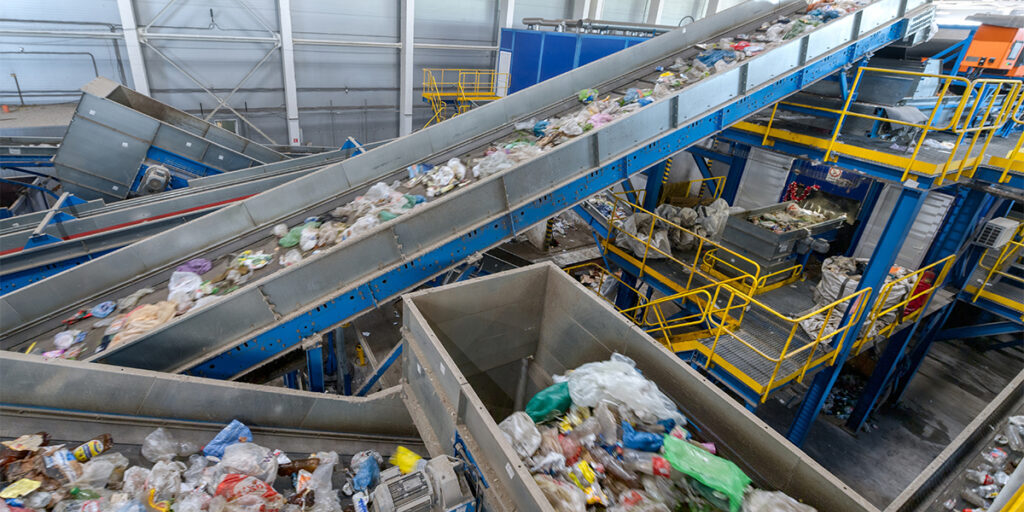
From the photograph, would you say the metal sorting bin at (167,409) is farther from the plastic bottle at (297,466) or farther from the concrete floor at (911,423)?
the concrete floor at (911,423)

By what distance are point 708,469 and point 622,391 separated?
591 millimetres

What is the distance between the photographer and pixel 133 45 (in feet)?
32.2

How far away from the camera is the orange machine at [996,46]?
668 centimetres

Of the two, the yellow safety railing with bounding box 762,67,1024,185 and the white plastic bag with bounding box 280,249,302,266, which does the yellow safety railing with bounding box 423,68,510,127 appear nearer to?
the yellow safety railing with bounding box 762,67,1024,185

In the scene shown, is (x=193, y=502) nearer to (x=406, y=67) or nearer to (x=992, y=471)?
(x=992, y=471)

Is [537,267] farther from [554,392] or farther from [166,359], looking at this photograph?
[166,359]

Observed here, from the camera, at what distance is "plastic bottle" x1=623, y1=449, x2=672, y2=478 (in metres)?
2.35

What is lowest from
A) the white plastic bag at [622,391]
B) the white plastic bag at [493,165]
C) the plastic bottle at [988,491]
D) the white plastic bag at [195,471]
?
the white plastic bag at [195,471]

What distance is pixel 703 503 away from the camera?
7.36 ft

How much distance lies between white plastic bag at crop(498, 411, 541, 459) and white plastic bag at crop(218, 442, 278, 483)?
1517mm

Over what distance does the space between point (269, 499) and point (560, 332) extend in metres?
2.22

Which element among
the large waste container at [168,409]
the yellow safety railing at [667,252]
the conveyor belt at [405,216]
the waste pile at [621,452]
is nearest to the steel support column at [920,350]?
the yellow safety railing at [667,252]

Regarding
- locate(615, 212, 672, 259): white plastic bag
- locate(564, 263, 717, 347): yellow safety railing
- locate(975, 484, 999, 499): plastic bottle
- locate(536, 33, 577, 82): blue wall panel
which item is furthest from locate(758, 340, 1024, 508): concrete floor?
locate(536, 33, 577, 82): blue wall panel

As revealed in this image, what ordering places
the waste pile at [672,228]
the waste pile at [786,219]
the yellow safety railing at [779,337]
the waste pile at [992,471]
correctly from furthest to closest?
the waste pile at [786,219] < the waste pile at [672,228] < the yellow safety railing at [779,337] < the waste pile at [992,471]
